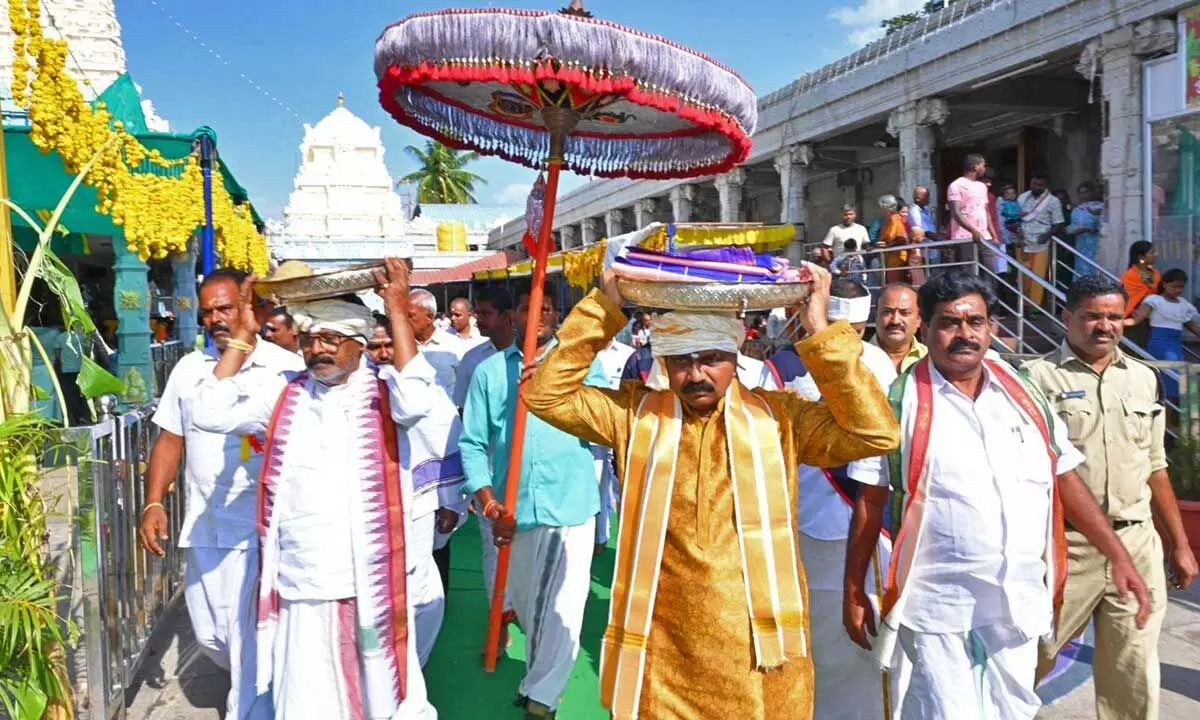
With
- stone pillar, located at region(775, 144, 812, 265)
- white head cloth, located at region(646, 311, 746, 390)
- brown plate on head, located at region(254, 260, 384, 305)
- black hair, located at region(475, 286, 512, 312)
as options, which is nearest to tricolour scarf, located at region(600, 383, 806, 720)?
white head cloth, located at region(646, 311, 746, 390)

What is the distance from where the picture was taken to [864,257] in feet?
35.7

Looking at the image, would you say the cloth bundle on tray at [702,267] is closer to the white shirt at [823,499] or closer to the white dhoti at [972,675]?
the white shirt at [823,499]

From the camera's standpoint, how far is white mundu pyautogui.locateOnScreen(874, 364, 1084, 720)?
2.63 metres

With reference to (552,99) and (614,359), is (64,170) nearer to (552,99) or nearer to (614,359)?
(614,359)

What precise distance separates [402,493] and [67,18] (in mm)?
14033

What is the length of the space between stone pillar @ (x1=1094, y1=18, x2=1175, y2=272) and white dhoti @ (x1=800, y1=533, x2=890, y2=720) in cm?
693

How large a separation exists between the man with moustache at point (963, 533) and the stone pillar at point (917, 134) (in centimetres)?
909

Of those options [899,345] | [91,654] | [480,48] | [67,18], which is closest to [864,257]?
[899,345]

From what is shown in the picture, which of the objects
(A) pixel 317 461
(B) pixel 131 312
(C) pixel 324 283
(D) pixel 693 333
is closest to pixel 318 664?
(A) pixel 317 461

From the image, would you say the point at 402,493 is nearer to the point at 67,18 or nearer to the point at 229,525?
the point at 229,525

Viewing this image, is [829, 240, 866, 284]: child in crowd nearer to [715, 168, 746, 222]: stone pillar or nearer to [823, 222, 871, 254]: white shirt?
[823, 222, 871, 254]: white shirt

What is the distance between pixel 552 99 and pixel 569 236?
2249 centimetres

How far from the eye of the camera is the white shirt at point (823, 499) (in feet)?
11.1

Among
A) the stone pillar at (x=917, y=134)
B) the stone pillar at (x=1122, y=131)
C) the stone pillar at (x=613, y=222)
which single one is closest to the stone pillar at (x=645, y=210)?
the stone pillar at (x=613, y=222)
